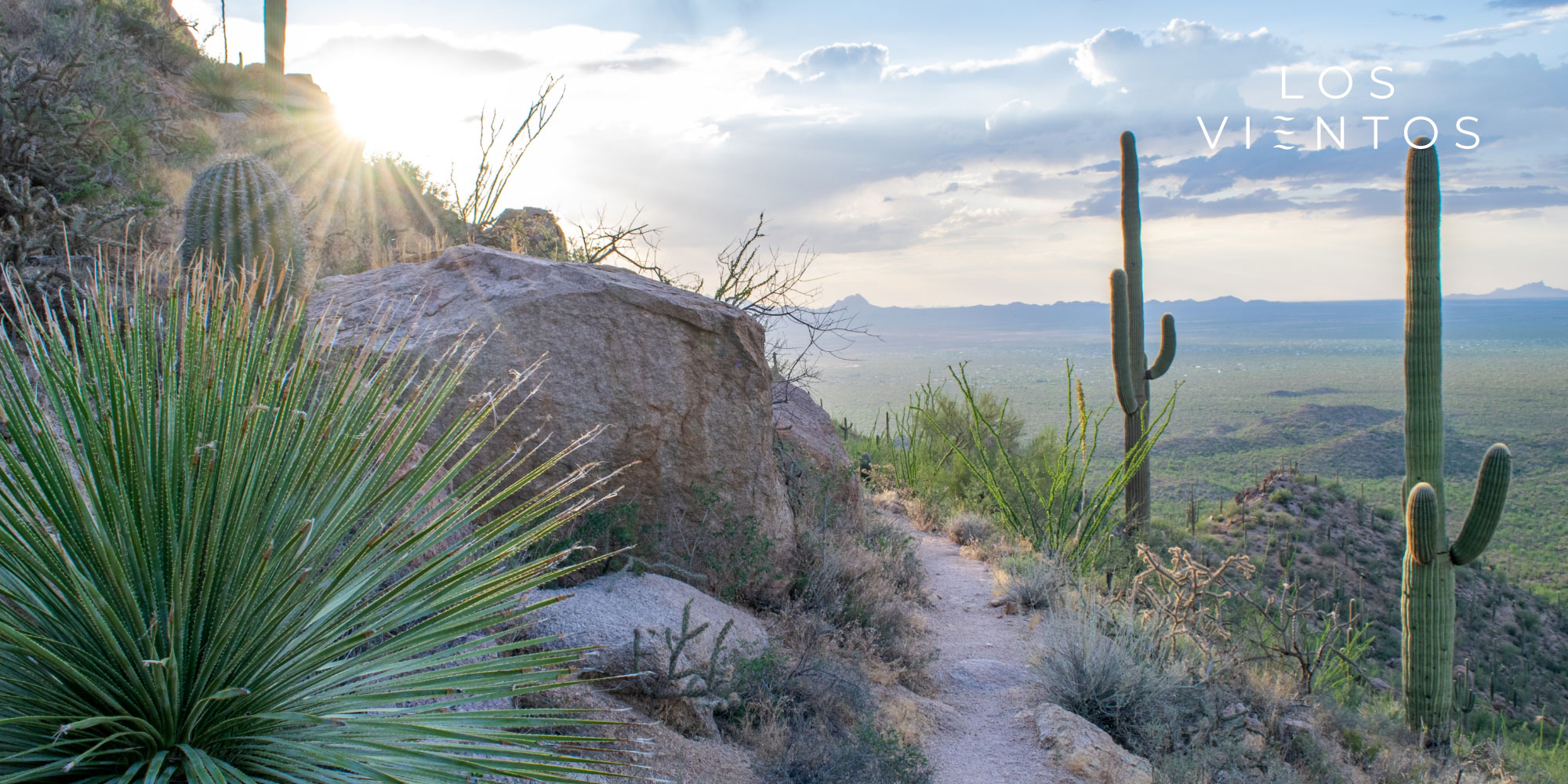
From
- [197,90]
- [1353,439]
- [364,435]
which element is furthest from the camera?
[1353,439]

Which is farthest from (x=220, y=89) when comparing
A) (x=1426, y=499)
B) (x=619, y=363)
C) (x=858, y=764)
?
(x=1426, y=499)

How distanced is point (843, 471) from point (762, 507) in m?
2.47

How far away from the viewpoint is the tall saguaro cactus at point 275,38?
64.8ft

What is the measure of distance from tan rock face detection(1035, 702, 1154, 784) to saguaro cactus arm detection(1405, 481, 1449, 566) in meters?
5.23

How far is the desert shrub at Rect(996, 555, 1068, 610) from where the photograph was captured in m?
7.61

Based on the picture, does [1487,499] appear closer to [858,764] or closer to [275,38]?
[858,764]

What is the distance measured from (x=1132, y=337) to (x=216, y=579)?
1155 cm

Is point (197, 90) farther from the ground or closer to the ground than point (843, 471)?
farther from the ground

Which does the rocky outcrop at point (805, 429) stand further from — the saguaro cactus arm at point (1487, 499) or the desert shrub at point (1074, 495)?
the saguaro cactus arm at point (1487, 499)

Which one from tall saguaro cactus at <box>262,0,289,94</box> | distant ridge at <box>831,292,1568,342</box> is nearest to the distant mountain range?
distant ridge at <box>831,292,1568,342</box>

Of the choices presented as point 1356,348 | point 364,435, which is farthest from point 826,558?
point 1356,348

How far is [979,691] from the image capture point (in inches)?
229

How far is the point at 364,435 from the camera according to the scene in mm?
2184

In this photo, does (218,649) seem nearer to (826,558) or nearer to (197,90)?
(826,558)
